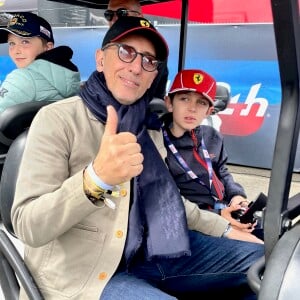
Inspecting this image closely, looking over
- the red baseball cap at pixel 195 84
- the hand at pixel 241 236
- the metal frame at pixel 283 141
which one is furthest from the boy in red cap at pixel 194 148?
the metal frame at pixel 283 141

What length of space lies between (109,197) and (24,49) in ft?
4.40

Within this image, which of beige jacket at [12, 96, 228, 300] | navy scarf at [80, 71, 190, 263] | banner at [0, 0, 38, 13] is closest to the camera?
beige jacket at [12, 96, 228, 300]

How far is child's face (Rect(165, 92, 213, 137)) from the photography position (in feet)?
6.31

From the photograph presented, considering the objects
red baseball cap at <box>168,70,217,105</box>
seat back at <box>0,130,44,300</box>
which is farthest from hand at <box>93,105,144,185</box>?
red baseball cap at <box>168,70,217,105</box>

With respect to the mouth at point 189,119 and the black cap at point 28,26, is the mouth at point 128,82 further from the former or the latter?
the black cap at point 28,26

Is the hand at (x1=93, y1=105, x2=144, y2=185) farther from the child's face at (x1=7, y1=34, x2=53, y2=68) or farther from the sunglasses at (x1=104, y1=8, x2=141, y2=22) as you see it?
the child's face at (x1=7, y1=34, x2=53, y2=68)

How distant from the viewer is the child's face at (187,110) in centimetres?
192

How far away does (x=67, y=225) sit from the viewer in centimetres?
109

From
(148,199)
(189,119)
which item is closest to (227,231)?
(148,199)

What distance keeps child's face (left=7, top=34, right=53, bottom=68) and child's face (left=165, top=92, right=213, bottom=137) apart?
2.47 feet

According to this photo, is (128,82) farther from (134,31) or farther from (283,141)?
(283,141)

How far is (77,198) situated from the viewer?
1.05m

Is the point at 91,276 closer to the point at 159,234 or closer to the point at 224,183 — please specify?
the point at 159,234

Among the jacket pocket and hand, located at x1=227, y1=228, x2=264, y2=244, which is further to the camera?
hand, located at x1=227, y1=228, x2=264, y2=244
